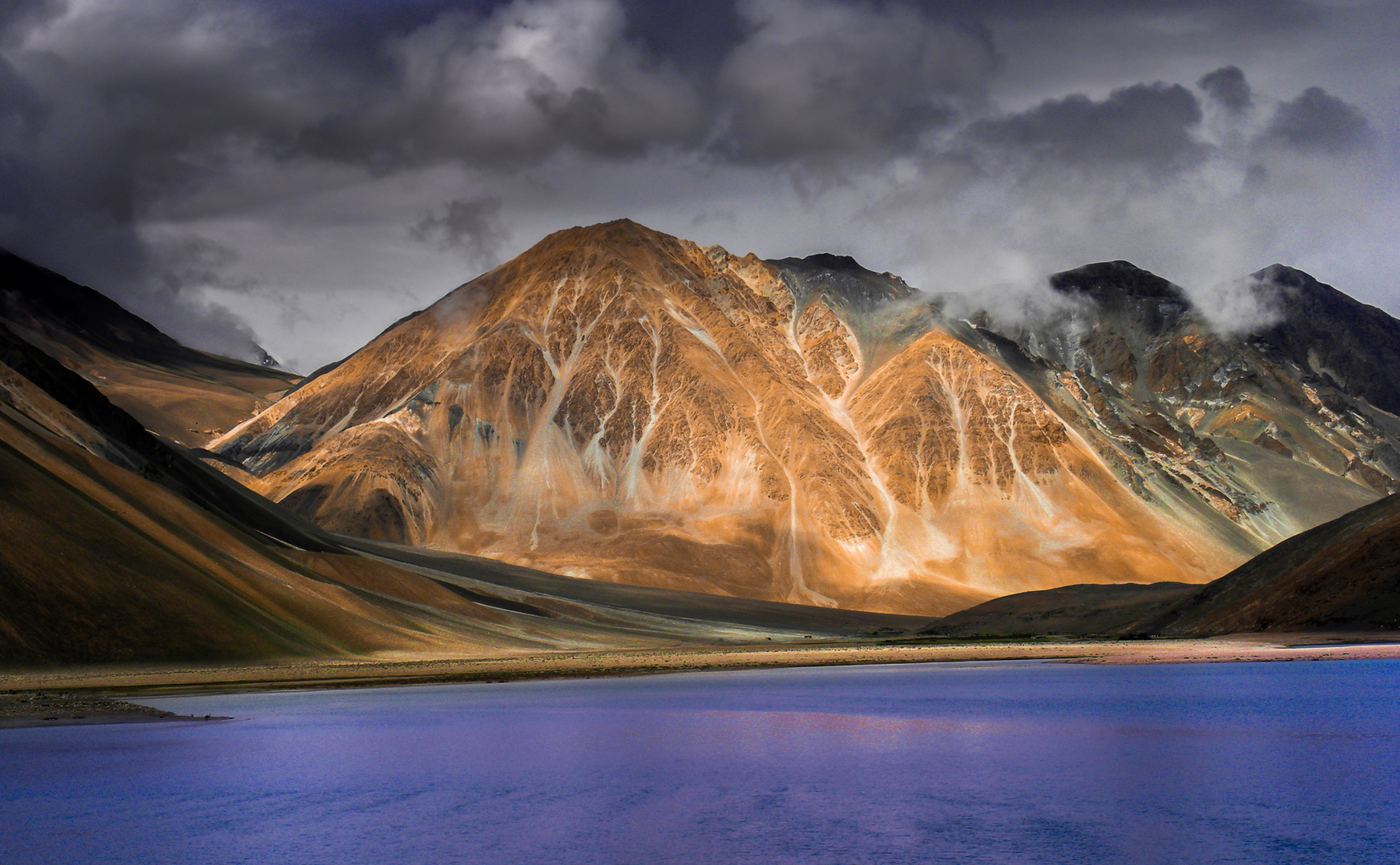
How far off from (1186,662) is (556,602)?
74.9 m

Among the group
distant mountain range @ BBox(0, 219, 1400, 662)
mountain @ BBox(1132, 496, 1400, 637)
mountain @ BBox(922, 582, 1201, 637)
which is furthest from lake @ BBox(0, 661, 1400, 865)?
mountain @ BBox(922, 582, 1201, 637)

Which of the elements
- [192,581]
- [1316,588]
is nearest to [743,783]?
[192,581]

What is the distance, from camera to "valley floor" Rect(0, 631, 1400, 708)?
54969 mm

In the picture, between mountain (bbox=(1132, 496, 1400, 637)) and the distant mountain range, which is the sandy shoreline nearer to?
mountain (bbox=(1132, 496, 1400, 637))

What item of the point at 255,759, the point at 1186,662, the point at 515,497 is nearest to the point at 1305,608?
the point at 1186,662

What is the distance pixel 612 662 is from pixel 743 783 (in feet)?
190

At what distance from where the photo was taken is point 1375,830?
19047 mm

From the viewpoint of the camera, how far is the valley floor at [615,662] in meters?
55.0

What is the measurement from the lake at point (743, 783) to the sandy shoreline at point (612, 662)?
15795 mm

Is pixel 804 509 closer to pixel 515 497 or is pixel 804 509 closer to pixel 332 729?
pixel 515 497

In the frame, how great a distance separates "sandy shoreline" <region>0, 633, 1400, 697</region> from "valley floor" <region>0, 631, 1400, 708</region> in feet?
0.22

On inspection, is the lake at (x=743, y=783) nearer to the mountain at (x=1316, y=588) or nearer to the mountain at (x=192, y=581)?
the mountain at (x=192, y=581)

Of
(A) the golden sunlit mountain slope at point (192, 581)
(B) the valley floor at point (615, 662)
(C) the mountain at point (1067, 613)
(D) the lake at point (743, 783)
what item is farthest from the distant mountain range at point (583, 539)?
(D) the lake at point (743, 783)

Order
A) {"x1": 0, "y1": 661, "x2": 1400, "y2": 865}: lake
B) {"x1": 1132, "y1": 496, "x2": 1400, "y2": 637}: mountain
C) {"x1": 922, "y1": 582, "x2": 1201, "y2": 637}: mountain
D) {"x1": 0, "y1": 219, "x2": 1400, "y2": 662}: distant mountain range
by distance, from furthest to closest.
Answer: {"x1": 922, "y1": 582, "x2": 1201, "y2": 637}: mountain, {"x1": 1132, "y1": 496, "x2": 1400, "y2": 637}: mountain, {"x1": 0, "y1": 219, "x2": 1400, "y2": 662}: distant mountain range, {"x1": 0, "y1": 661, "x2": 1400, "y2": 865}: lake
